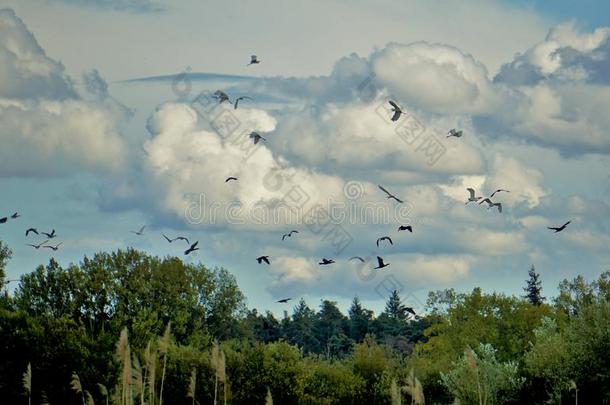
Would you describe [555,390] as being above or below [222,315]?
below

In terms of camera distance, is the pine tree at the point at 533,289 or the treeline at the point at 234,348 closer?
the treeline at the point at 234,348

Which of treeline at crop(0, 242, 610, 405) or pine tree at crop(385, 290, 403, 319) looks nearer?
treeline at crop(0, 242, 610, 405)

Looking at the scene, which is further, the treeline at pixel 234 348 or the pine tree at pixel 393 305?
the pine tree at pixel 393 305

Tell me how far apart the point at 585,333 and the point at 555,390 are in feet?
12.3

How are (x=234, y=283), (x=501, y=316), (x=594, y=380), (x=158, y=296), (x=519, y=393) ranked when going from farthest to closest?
1. (x=234, y=283)
2. (x=501, y=316)
3. (x=158, y=296)
4. (x=519, y=393)
5. (x=594, y=380)

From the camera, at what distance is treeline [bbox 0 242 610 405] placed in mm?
53125

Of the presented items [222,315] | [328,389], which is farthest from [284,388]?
[222,315]

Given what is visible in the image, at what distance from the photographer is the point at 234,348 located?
250ft

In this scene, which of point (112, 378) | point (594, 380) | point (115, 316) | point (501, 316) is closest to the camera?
point (594, 380)

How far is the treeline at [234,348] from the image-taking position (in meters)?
53.1

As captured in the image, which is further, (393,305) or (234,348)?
(393,305)

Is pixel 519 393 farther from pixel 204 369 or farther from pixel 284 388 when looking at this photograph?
pixel 204 369

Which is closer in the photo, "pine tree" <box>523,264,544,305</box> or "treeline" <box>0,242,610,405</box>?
"treeline" <box>0,242,610,405</box>

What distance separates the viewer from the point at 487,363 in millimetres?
57875
